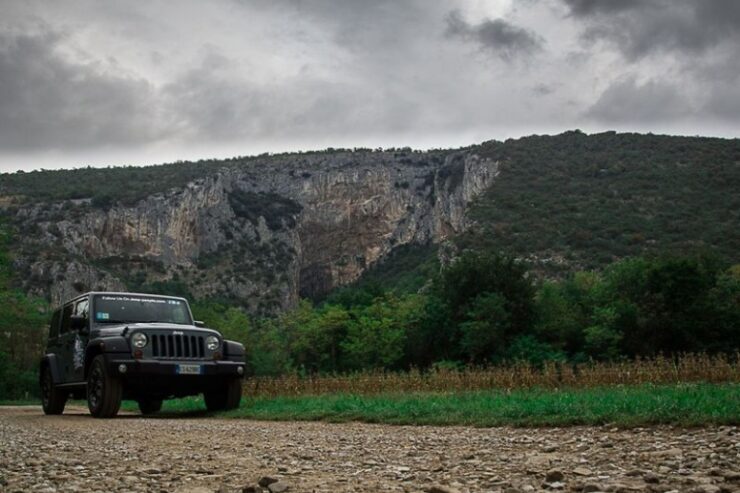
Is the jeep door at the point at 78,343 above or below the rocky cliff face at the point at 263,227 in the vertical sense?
below

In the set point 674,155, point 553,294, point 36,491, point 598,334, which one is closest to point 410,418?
point 36,491

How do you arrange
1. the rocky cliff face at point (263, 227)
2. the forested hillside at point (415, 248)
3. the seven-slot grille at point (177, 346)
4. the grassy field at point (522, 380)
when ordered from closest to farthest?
the seven-slot grille at point (177, 346) < the grassy field at point (522, 380) < the forested hillside at point (415, 248) < the rocky cliff face at point (263, 227)

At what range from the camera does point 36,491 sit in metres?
5.07

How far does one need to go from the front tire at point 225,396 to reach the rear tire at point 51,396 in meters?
4.21

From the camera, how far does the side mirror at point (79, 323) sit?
51.7 ft

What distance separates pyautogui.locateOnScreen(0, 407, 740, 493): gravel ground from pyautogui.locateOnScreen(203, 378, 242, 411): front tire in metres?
6.07

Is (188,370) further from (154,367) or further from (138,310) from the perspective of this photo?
(138,310)

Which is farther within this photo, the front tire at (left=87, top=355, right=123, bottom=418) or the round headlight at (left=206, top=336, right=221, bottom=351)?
the round headlight at (left=206, top=336, right=221, bottom=351)

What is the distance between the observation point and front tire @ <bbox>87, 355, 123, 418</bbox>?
47.2 ft

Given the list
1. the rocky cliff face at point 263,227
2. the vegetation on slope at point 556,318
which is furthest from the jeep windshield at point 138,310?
the rocky cliff face at point 263,227

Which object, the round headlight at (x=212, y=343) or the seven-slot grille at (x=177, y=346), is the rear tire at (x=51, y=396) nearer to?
the seven-slot grille at (x=177, y=346)

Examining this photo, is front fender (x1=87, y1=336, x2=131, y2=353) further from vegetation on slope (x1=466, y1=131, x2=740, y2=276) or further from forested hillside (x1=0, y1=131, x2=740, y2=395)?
vegetation on slope (x1=466, y1=131, x2=740, y2=276)

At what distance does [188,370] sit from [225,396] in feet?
5.50

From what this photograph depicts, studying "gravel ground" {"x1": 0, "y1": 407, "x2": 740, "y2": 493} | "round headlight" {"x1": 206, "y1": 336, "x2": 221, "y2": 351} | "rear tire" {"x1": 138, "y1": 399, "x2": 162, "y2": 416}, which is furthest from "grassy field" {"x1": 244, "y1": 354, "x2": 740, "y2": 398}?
"gravel ground" {"x1": 0, "y1": 407, "x2": 740, "y2": 493}
